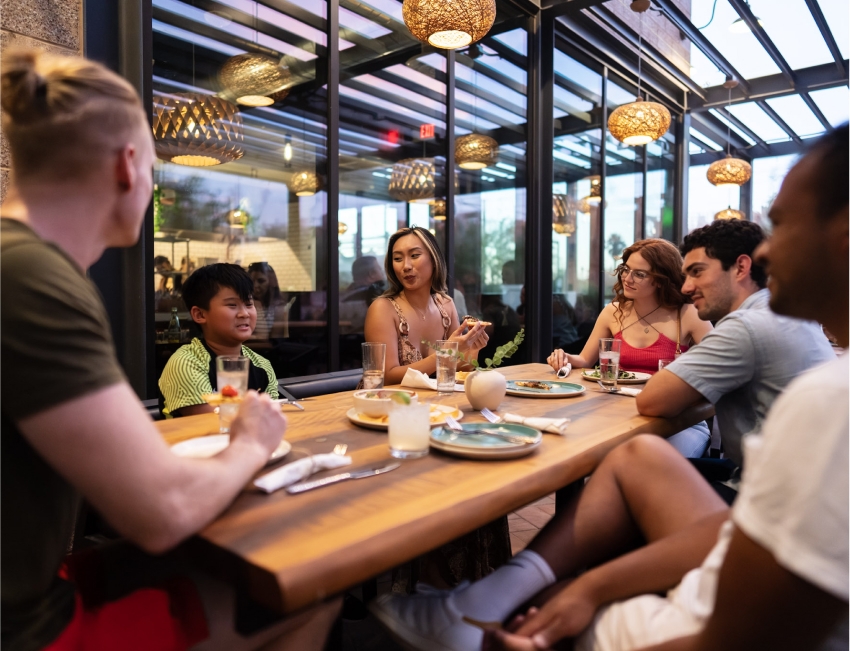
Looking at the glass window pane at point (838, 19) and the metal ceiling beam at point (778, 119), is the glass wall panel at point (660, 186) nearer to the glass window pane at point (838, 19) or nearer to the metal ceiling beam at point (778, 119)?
the metal ceiling beam at point (778, 119)

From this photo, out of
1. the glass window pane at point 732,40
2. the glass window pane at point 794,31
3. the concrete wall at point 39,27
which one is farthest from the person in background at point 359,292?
the glass window pane at point 794,31

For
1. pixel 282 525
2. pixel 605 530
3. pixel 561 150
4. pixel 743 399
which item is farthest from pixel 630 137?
pixel 282 525

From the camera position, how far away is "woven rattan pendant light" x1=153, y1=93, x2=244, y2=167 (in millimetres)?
2727

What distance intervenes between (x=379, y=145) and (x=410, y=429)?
10.0ft

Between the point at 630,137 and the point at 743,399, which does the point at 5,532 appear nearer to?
the point at 743,399

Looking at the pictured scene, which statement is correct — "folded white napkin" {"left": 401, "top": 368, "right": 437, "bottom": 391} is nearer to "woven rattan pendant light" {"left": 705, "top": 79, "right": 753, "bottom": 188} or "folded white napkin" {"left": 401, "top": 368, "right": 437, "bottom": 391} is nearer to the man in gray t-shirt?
the man in gray t-shirt

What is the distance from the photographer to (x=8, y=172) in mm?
1999

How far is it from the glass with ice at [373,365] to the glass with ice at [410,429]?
559 millimetres

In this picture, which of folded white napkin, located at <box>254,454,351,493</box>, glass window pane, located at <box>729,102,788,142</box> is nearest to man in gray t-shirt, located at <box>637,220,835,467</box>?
folded white napkin, located at <box>254,454,351,493</box>

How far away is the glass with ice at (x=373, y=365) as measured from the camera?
1799 millimetres

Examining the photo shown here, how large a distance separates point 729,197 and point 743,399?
854 cm

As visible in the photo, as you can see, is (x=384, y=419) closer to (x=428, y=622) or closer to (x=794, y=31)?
(x=428, y=622)

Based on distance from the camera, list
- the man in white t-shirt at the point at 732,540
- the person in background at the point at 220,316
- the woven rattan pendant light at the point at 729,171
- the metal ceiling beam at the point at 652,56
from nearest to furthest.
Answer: the man in white t-shirt at the point at 732,540 < the person in background at the point at 220,316 < the metal ceiling beam at the point at 652,56 < the woven rattan pendant light at the point at 729,171

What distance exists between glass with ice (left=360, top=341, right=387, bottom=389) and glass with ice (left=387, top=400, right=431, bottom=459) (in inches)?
22.0
